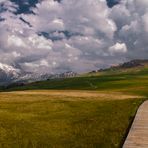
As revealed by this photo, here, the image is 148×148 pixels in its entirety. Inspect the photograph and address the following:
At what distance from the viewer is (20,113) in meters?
43.8

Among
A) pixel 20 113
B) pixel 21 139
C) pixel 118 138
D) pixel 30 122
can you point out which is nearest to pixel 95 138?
pixel 118 138

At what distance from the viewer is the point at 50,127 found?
111 ft

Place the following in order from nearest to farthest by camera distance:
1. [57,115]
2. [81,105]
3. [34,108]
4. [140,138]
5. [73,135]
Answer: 1. [140,138]
2. [73,135]
3. [57,115]
4. [34,108]
5. [81,105]

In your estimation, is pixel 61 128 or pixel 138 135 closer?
pixel 138 135

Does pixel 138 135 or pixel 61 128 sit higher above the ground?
pixel 138 135

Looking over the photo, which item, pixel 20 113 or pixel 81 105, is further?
pixel 81 105

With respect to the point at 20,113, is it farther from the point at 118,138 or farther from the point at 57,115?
the point at 118,138

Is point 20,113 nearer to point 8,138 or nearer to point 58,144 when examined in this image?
point 8,138

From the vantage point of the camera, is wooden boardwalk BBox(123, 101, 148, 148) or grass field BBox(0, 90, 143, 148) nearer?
wooden boardwalk BBox(123, 101, 148, 148)

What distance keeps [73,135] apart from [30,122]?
8118 mm

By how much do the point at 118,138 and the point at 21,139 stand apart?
7.64 m

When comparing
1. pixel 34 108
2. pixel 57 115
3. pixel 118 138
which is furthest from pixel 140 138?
pixel 34 108

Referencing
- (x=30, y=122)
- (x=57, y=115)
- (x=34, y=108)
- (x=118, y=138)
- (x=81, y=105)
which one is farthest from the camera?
(x=81, y=105)

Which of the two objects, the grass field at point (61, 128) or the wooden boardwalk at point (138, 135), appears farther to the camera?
the grass field at point (61, 128)
